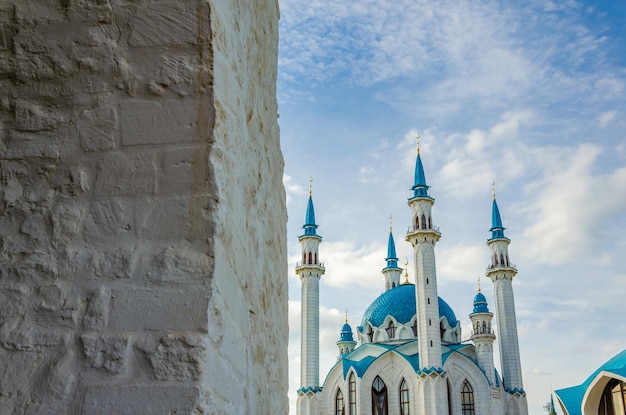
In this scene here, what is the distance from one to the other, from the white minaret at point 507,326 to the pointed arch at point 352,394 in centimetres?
735

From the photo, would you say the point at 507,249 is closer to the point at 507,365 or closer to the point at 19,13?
the point at 507,365

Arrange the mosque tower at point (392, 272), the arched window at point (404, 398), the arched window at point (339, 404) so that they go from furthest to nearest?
the mosque tower at point (392, 272) → the arched window at point (339, 404) → the arched window at point (404, 398)

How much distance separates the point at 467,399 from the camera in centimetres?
2984

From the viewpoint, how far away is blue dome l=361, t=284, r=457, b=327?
112 ft

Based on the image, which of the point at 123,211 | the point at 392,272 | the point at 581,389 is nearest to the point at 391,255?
the point at 392,272

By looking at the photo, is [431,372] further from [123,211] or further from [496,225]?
[123,211]

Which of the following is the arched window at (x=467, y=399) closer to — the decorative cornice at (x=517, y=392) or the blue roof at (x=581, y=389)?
the decorative cornice at (x=517, y=392)

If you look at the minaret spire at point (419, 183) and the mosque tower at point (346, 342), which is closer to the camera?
the minaret spire at point (419, 183)

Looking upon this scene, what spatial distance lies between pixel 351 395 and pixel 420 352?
4.72 meters

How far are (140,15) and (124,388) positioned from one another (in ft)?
3.28

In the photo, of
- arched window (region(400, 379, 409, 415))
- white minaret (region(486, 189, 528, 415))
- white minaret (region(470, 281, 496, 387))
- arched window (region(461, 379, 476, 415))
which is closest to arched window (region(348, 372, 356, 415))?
arched window (region(400, 379, 409, 415))

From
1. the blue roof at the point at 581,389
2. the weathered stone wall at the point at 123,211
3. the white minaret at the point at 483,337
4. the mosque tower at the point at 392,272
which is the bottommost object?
the weathered stone wall at the point at 123,211

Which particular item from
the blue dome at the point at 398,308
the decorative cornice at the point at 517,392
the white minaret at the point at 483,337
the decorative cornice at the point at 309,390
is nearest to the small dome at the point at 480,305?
the white minaret at the point at 483,337

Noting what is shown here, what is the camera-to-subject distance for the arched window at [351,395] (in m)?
30.6
